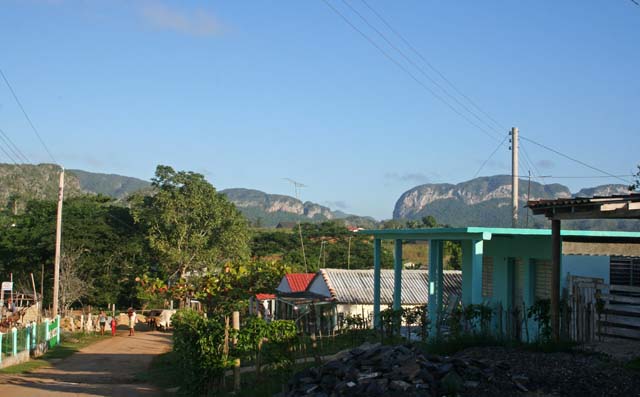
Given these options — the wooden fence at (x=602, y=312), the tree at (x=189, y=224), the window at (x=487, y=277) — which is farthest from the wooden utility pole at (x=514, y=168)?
the tree at (x=189, y=224)

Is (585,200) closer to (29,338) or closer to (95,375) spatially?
(95,375)

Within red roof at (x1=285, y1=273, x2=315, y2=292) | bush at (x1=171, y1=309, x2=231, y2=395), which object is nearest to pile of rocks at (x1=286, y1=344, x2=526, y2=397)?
bush at (x1=171, y1=309, x2=231, y2=395)

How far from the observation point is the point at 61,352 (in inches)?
1101

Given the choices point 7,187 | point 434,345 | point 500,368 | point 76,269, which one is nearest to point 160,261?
point 76,269

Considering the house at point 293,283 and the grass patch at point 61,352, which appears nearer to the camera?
the grass patch at point 61,352

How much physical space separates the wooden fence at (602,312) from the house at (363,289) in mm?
12792

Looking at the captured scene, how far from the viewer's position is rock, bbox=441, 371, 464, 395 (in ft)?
30.3

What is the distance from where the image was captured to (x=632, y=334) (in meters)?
13.1

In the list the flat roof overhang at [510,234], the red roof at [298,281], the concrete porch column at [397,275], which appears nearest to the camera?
the flat roof overhang at [510,234]

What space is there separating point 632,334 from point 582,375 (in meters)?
3.79

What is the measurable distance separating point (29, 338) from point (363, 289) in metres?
12.1

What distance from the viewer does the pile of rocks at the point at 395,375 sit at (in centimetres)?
936

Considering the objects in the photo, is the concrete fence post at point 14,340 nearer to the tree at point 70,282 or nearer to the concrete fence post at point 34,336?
the concrete fence post at point 34,336

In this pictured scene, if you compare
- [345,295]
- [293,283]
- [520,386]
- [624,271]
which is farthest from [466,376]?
[293,283]
